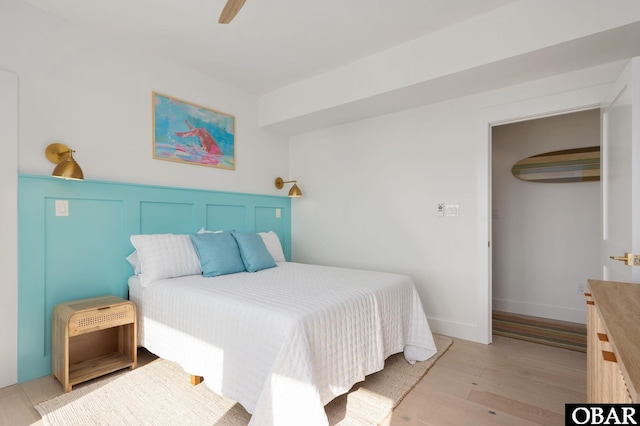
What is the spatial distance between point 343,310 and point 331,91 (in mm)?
2260

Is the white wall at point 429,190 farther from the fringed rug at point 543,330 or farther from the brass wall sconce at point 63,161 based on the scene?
the brass wall sconce at point 63,161

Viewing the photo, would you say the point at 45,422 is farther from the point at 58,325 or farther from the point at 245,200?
the point at 245,200

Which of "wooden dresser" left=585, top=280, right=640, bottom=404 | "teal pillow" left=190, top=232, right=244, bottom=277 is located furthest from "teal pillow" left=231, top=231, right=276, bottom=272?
"wooden dresser" left=585, top=280, right=640, bottom=404

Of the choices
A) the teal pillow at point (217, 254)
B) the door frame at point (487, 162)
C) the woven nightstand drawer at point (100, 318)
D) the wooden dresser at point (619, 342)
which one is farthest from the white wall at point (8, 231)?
the door frame at point (487, 162)

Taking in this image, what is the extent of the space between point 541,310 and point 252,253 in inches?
131

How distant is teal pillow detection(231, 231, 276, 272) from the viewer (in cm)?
288

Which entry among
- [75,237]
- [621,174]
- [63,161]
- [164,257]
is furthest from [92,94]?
[621,174]

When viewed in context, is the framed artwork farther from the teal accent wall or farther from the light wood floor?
the light wood floor

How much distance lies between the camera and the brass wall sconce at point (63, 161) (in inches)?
85.3

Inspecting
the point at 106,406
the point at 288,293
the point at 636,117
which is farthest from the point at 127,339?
the point at 636,117

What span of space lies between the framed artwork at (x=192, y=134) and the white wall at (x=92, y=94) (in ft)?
0.23

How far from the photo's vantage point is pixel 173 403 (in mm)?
1918

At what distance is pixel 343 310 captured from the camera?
1893mm

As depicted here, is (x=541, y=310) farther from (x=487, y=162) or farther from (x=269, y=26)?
(x=269, y=26)
